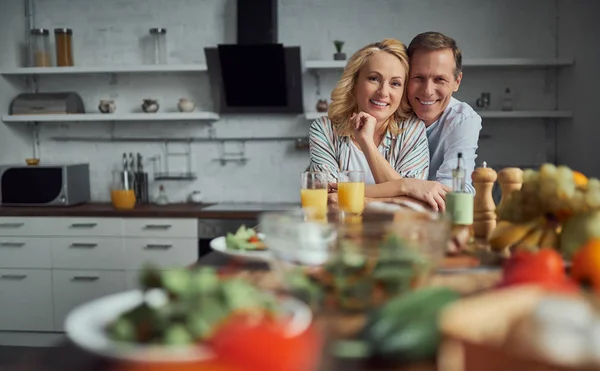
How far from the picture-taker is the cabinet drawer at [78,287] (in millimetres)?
4020

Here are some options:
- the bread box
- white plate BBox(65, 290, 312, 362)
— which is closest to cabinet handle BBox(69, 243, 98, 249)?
the bread box

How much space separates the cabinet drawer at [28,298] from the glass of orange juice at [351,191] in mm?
3006

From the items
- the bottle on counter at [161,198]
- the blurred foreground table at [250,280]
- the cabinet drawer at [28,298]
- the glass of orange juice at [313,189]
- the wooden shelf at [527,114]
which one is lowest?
the cabinet drawer at [28,298]

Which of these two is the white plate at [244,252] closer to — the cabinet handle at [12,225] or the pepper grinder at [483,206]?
the pepper grinder at [483,206]

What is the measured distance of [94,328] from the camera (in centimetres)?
65

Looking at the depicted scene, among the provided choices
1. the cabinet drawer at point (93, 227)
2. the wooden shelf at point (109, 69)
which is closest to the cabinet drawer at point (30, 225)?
the cabinet drawer at point (93, 227)

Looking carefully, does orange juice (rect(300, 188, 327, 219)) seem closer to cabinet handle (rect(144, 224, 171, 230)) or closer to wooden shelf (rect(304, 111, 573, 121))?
cabinet handle (rect(144, 224, 171, 230))

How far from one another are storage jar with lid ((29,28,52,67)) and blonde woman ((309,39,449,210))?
110 inches

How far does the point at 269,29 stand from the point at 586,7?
A: 7.31ft

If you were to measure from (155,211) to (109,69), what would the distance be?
1.15 meters

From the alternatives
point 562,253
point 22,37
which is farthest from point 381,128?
point 22,37

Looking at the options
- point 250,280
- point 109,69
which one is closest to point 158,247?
point 109,69

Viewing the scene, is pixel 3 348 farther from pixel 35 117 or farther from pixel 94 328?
pixel 94 328

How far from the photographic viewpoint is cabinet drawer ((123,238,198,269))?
3938mm
